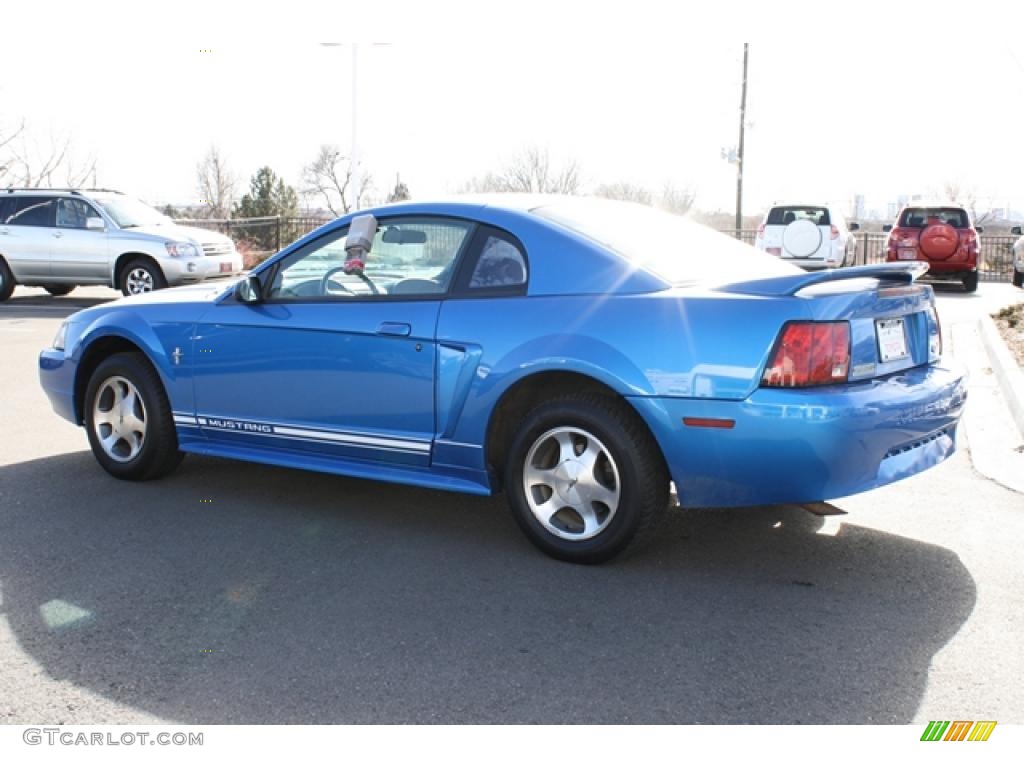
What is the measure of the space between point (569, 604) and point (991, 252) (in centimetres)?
3338

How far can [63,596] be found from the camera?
4172 millimetres

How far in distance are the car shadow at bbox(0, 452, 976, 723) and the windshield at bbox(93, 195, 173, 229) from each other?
1184cm

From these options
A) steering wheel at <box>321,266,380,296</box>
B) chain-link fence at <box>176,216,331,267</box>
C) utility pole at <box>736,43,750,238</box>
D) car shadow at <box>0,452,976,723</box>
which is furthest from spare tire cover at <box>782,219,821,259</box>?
steering wheel at <box>321,266,380,296</box>

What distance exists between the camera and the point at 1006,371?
834 centimetres

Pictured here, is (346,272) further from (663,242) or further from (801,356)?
(801,356)

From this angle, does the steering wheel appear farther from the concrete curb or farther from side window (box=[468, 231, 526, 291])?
the concrete curb

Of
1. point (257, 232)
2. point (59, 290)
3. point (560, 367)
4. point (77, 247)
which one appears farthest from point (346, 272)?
point (257, 232)

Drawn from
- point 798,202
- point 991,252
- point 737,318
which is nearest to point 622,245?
point 737,318

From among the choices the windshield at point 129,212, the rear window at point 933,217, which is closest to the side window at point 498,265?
the windshield at point 129,212

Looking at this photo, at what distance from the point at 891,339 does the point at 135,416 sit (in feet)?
12.7

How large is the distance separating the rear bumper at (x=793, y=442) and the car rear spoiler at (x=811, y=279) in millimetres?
404

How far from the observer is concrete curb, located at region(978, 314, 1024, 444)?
7.26 m

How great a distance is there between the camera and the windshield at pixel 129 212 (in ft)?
54.1

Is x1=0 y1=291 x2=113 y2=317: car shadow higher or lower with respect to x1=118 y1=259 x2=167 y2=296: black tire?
lower
